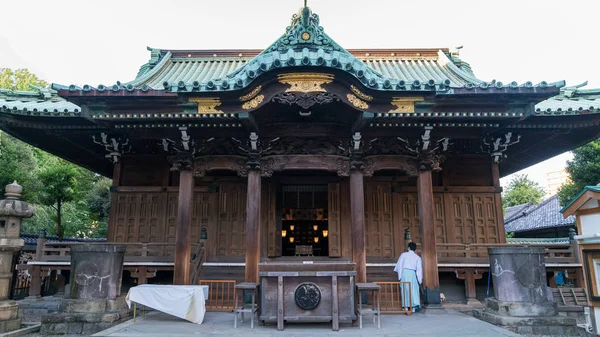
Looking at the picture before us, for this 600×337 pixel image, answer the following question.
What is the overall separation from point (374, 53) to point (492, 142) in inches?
271

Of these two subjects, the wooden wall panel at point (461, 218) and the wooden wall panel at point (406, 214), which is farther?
the wooden wall panel at point (406, 214)

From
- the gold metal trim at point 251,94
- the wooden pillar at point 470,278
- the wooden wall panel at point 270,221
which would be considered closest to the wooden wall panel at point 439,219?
the wooden pillar at point 470,278

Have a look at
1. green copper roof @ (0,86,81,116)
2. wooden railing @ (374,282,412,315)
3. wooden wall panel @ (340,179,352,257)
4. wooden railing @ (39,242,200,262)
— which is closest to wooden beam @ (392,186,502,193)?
wooden wall panel @ (340,179,352,257)

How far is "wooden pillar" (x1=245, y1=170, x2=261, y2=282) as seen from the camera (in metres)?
9.36

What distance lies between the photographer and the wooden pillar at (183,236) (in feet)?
31.2

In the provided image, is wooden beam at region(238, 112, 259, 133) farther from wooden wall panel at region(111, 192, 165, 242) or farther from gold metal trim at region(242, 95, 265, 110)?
wooden wall panel at region(111, 192, 165, 242)

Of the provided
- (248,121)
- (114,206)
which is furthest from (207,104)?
(114,206)

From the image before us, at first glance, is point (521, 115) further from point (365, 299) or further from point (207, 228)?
point (207, 228)

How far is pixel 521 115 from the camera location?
877 cm

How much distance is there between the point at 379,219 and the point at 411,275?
3130 mm

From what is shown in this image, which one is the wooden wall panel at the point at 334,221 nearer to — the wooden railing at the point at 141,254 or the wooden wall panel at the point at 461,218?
the wooden wall panel at the point at 461,218

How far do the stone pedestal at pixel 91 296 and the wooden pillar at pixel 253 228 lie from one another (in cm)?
292

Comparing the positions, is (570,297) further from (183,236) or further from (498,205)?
(183,236)

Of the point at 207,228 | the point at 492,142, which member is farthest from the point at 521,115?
the point at 207,228
